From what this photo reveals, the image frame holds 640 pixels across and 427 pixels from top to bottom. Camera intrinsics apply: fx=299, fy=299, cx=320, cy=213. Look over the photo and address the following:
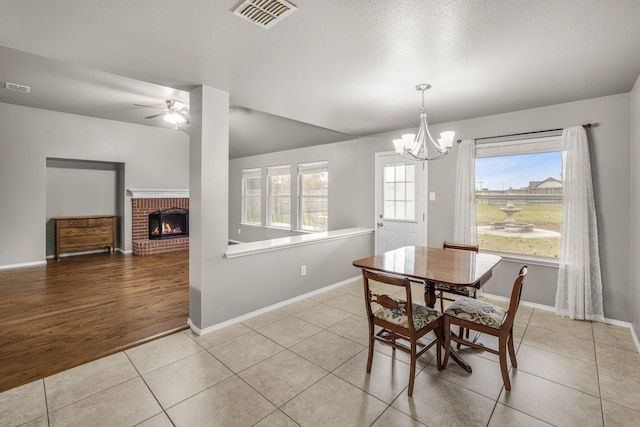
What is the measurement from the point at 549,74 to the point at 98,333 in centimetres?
466

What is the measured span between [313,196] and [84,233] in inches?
179

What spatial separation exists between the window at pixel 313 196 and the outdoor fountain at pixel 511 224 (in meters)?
3.07

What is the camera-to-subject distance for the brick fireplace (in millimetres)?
6242

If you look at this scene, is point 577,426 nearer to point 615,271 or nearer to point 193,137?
point 615,271

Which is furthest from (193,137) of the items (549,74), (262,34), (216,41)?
(549,74)

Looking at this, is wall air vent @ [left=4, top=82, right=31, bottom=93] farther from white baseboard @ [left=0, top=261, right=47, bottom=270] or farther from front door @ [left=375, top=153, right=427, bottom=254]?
front door @ [left=375, top=153, right=427, bottom=254]

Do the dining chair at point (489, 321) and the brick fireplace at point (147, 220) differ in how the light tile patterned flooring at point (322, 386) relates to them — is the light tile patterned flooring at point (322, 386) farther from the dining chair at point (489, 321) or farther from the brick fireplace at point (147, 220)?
the brick fireplace at point (147, 220)

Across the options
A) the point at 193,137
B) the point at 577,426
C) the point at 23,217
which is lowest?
the point at 577,426

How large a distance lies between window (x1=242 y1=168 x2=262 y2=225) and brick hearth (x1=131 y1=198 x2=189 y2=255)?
5.55 ft

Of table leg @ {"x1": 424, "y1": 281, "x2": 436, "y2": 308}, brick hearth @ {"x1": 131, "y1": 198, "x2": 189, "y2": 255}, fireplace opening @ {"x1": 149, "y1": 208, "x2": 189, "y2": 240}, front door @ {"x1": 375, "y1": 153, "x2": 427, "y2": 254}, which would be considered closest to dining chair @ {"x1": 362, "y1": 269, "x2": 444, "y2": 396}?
table leg @ {"x1": 424, "y1": 281, "x2": 436, "y2": 308}

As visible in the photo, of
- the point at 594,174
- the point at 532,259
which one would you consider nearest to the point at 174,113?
the point at 532,259

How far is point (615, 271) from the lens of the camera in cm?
308

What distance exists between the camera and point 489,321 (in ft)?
6.75

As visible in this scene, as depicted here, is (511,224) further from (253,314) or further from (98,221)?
(98,221)
